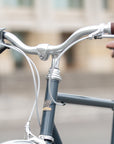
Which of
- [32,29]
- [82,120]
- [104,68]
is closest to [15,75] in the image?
[82,120]

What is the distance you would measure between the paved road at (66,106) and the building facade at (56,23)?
34.5 ft

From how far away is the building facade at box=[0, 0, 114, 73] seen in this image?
2527cm

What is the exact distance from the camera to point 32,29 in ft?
83.2

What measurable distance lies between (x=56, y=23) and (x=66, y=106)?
46.8ft

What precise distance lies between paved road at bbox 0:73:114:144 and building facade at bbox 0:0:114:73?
1053cm

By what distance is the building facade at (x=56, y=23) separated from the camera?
25266 millimetres

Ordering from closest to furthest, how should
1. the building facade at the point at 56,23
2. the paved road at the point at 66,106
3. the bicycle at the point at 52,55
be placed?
the bicycle at the point at 52,55
the paved road at the point at 66,106
the building facade at the point at 56,23

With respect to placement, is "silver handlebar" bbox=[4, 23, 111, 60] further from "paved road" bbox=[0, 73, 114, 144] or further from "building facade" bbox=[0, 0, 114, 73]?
"building facade" bbox=[0, 0, 114, 73]

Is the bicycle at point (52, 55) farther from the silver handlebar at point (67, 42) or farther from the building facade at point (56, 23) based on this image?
the building facade at point (56, 23)

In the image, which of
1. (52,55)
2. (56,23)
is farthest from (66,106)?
(56,23)

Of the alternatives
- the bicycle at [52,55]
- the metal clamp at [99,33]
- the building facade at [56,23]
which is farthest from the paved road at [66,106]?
the building facade at [56,23]

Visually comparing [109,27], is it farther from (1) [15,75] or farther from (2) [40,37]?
(2) [40,37]

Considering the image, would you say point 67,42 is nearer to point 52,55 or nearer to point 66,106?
point 52,55

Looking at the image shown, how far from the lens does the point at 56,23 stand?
84.8 ft
